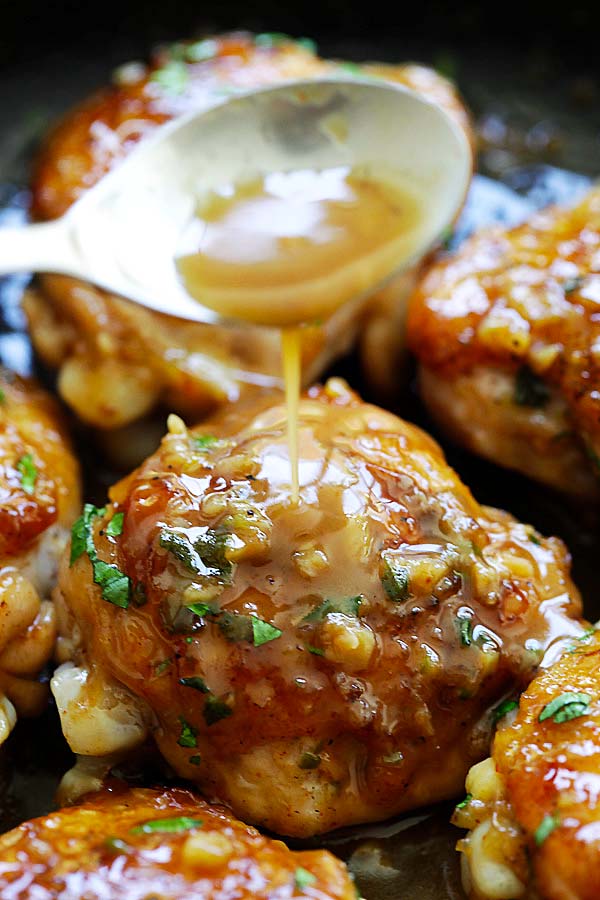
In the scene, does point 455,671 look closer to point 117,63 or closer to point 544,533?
point 544,533

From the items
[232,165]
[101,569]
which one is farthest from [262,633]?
[232,165]

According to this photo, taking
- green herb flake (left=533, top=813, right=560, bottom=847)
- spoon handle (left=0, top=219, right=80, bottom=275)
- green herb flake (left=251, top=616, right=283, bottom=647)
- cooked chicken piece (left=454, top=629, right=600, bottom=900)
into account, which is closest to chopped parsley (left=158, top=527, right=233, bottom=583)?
green herb flake (left=251, top=616, right=283, bottom=647)

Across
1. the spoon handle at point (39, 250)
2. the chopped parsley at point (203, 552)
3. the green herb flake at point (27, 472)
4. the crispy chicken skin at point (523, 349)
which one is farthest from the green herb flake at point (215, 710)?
the spoon handle at point (39, 250)

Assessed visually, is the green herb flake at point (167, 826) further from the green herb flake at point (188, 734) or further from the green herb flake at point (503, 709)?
the green herb flake at point (503, 709)

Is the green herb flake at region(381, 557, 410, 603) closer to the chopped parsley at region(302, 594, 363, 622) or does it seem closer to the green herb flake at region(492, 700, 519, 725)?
the chopped parsley at region(302, 594, 363, 622)

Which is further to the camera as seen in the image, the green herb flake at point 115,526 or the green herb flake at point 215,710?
the green herb flake at point 115,526

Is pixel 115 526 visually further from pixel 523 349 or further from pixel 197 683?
pixel 523 349
